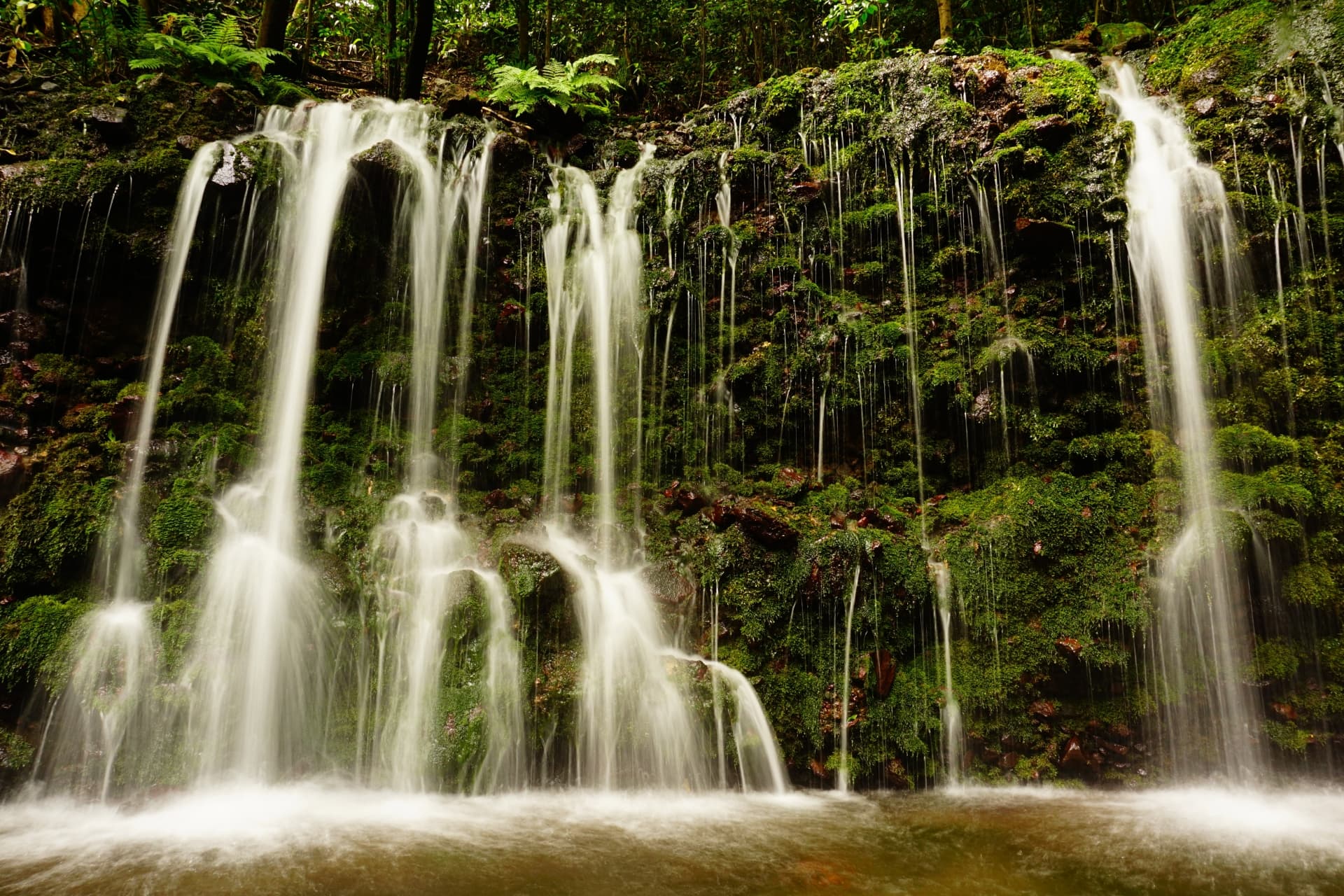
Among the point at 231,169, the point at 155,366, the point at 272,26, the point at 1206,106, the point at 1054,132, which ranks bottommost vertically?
the point at 155,366

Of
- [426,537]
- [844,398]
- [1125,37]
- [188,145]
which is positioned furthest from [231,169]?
[1125,37]

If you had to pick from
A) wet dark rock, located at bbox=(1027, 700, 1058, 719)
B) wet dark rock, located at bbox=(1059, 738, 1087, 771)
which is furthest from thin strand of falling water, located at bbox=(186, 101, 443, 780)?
wet dark rock, located at bbox=(1059, 738, 1087, 771)

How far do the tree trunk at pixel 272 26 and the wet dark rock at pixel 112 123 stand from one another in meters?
3.08

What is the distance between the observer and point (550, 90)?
10.4 metres

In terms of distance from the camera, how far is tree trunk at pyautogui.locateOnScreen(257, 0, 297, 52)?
34.8 feet

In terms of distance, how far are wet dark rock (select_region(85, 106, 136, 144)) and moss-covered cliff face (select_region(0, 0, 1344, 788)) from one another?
6 centimetres

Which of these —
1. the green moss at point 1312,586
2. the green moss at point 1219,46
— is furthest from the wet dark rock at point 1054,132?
the green moss at point 1312,586

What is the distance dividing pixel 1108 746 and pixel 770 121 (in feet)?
28.8

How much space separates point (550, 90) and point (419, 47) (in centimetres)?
198

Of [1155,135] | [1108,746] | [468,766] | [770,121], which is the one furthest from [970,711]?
[770,121]

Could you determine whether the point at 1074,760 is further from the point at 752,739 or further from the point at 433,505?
the point at 433,505

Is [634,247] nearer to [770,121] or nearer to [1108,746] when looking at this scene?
[770,121]

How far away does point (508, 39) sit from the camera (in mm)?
15617

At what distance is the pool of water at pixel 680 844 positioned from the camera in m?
4.02
